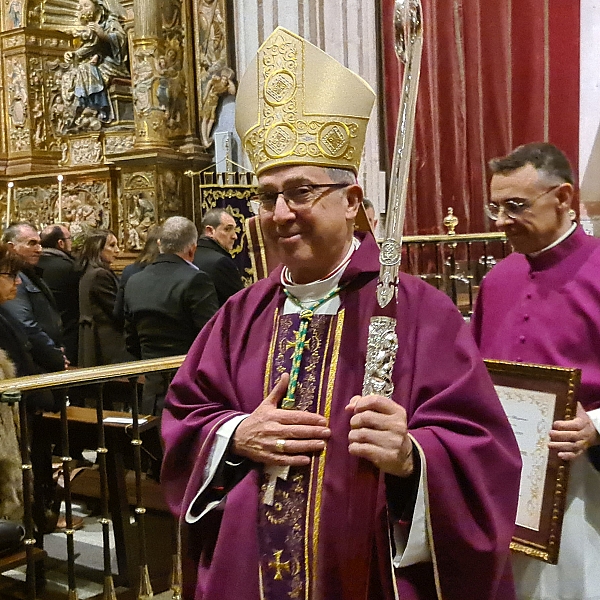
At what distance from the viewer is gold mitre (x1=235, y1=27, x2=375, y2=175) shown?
1958 millimetres

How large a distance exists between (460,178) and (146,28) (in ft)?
12.9

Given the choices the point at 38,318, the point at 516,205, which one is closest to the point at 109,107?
the point at 38,318

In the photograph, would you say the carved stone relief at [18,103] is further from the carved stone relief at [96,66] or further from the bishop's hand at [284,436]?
the bishop's hand at [284,436]

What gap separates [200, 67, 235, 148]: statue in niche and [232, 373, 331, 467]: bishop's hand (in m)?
7.18

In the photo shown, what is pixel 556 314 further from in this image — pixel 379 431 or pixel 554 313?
pixel 379 431

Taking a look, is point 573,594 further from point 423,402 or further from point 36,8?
point 36,8

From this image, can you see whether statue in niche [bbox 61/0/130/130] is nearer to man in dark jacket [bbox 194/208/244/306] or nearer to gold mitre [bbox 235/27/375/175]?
man in dark jacket [bbox 194/208/244/306]

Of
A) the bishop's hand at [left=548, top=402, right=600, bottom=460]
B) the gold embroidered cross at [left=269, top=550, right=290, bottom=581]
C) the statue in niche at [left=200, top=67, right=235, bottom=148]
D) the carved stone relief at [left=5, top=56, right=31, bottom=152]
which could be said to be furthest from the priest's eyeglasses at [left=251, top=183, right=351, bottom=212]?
the carved stone relief at [left=5, top=56, right=31, bottom=152]

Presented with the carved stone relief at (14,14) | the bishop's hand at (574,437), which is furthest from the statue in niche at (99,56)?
the bishop's hand at (574,437)

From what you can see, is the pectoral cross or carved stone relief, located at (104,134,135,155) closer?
the pectoral cross

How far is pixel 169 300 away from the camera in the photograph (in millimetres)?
4754

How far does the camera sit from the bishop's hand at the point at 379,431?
5.11 feet

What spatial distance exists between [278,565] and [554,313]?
1.27m

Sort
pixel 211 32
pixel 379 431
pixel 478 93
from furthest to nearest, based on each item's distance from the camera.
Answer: pixel 211 32 < pixel 478 93 < pixel 379 431
